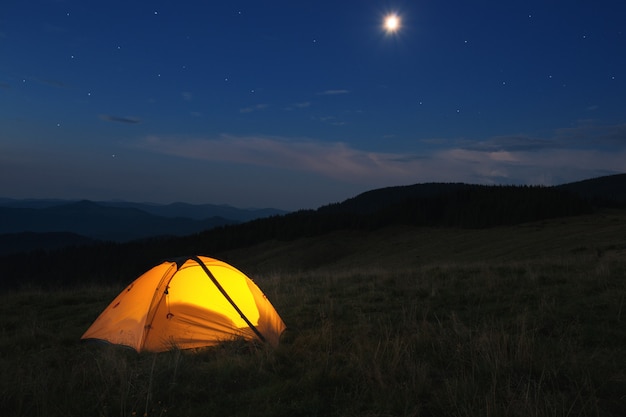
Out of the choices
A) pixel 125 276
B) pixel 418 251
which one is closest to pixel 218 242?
pixel 125 276

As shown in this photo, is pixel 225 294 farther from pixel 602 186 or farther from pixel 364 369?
pixel 602 186

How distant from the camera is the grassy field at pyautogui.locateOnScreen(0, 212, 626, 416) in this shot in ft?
13.1

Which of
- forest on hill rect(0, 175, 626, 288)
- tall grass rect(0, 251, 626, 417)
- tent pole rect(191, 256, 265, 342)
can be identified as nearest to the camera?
tall grass rect(0, 251, 626, 417)

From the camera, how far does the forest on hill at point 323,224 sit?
60.3m

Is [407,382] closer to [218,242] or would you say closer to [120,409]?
[120,409]

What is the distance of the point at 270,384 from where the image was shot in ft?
15.3

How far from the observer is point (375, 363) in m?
4.68

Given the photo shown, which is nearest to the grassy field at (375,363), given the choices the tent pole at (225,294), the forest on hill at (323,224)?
the tent pole at (225,294)

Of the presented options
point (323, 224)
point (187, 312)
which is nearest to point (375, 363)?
point (187, 312)

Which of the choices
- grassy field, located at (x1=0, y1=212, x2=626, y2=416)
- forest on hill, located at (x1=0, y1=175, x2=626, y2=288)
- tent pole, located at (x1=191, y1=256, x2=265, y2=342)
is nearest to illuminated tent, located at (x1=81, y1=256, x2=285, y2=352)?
tent pole, located at (x1=191, y1=256, x2=265, y2=342)

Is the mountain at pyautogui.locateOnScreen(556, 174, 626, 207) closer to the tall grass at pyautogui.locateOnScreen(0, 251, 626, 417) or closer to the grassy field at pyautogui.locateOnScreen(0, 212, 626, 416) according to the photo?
the grassy field at pyautogui.locateOnScreen(0, 212, 626, 416)

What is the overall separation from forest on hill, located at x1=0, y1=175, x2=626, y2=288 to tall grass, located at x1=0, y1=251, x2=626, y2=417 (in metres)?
50.8

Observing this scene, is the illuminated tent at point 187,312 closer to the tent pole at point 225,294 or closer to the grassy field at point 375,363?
the tent pole at point 225,294

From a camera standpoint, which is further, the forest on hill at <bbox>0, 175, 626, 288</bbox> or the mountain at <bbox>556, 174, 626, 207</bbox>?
the mountain at <bbox>556, 174, 626, 207</bbox>
